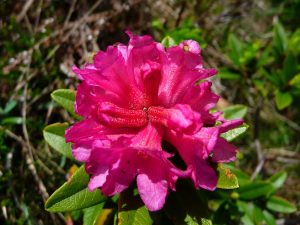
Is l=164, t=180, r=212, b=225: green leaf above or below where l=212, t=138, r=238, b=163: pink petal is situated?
below

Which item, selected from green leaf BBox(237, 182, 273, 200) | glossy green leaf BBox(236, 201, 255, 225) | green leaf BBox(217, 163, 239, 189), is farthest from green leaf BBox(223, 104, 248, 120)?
green leaf BBox(217, 163, 239, 189)

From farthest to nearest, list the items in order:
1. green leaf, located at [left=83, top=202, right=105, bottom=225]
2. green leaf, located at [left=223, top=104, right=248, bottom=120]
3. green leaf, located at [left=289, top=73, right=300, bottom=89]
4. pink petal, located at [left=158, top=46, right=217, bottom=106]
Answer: green leaf, located at [left=289, top=73, right=300, bottom=89] < green leaf, located at [left=223, top=104, right=248, bottom=120] < green leaf, located at [left=83, top=202, right=105, bottom=225] < pink petal, located at [left=158, top=46, right=217, bottom=106]

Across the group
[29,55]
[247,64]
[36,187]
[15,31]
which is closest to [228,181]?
Answer: [36,187]

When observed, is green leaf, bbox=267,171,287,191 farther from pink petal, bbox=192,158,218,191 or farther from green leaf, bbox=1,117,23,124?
green leaf, bbox=1,117,23,124

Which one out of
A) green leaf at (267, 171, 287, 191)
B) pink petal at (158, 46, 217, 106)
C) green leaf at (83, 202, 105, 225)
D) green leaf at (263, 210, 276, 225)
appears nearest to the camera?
pink petal at (158, 46, 217, 106)

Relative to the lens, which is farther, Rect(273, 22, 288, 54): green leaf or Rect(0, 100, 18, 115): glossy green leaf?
Rect(273, 22, 288, 54): green leaf

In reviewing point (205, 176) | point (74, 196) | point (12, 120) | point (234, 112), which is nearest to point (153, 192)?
point (205, 176)

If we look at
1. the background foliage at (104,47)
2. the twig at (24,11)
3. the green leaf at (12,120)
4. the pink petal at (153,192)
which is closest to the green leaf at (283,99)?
the background foliage at (104,47)

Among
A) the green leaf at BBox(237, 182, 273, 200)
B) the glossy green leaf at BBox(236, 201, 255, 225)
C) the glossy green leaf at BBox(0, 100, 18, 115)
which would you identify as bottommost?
the glossy green leaf at BBox(236, 201, 255, 225)
